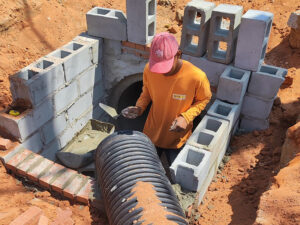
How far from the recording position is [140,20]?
16.1 feet

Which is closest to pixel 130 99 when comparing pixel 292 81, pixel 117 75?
pixel 117 75

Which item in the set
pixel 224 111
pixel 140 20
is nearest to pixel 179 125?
pixel 224 111

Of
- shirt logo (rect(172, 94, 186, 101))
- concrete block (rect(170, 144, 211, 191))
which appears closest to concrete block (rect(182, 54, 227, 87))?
shirt logo (rect(172, 94, 186, 101))

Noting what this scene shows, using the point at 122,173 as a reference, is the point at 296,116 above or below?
below

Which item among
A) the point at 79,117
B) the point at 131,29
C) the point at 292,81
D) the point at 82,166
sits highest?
the point at 131,29

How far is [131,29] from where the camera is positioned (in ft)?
16.8

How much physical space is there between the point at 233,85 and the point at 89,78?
2388 millimetres

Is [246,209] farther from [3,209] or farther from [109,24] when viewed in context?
[109,24]

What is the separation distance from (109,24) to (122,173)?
2.91 metres

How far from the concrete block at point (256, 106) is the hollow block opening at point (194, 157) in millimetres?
1465

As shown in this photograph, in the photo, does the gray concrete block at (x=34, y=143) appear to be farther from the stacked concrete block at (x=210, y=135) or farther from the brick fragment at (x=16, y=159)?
the stacked concrete block at (x=210, y=135)

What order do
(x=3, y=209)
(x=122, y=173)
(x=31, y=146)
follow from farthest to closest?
(x=31, y=146) < (x=3, y=209) < (x=122, y=173)

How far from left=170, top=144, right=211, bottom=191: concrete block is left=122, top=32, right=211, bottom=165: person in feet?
0.93

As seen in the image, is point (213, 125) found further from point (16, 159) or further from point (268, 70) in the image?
point (16, 159)
